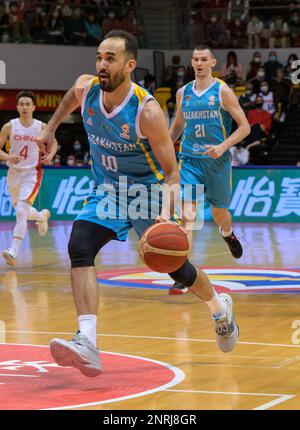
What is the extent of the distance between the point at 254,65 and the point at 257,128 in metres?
Result: 2.64

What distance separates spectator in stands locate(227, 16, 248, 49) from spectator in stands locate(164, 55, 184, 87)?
4.97ft

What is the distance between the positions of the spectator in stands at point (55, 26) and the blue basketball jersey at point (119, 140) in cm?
1922

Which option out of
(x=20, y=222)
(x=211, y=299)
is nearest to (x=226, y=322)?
(x=211, y=299)

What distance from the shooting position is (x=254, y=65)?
25000 millimetres

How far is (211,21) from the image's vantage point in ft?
87.0

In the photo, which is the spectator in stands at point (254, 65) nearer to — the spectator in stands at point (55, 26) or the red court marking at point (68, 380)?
the spectator in stands at point (55, 26)

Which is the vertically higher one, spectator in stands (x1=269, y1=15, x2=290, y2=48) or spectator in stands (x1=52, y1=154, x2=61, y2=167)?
spectator in stands (x1=269, y1=15, x2=290, y2=48)

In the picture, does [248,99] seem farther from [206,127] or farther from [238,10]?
[206,127]

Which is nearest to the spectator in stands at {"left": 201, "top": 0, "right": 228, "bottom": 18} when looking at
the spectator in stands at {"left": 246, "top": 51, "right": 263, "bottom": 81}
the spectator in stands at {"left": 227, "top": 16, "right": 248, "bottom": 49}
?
the spectator in stands at {"left": 227, "top": 16, "right": 248, "bottom": 49}

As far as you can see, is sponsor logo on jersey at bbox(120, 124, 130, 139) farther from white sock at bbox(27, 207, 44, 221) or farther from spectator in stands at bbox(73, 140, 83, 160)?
spectator in stands at bbox(73, 140, 83, 160)

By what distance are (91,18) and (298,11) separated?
17.2ft

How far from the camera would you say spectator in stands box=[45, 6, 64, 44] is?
2558 cm

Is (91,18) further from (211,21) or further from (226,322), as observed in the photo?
(226,322)

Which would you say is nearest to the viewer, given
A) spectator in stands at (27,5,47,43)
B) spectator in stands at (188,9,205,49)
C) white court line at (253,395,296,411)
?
white court line at (253,395,296,411)
